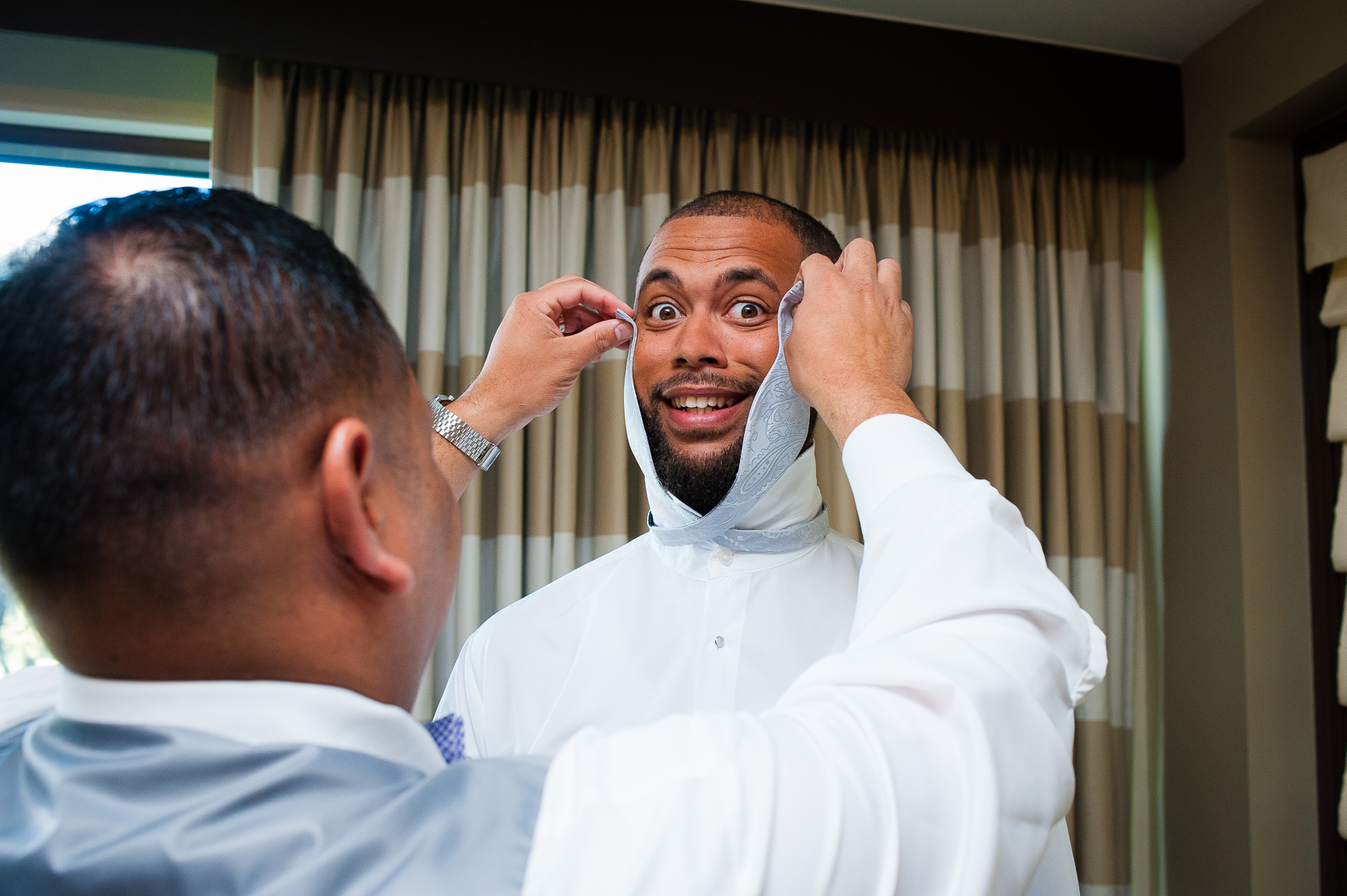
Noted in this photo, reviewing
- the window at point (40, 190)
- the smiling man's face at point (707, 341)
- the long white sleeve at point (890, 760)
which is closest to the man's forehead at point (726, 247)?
the smiling man's face at point (707, 341)

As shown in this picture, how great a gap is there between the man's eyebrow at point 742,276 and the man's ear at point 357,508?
3.43ft

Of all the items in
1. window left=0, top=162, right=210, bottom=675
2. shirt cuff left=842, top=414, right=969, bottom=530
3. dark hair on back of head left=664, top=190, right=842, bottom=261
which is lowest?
shirt cuff left=842, top=414, right=969, bottom=530

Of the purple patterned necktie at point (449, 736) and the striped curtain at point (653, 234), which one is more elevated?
the striped curtain at point (653, 234)

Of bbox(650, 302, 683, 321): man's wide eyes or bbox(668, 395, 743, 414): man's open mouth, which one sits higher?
bbox(650, 302, 683, 321): man's wide eyes

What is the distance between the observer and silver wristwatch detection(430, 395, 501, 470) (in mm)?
1304

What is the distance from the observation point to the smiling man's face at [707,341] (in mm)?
1562

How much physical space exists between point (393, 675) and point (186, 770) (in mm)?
153

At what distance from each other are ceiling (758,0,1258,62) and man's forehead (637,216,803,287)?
52.6 inches

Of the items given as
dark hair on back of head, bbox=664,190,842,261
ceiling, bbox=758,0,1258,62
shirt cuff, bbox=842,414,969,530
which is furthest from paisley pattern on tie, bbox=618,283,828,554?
ceiling, bbox=758,0,1258,62

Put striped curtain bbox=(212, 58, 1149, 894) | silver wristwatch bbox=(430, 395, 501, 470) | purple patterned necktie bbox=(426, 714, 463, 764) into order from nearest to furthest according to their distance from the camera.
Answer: purple patterned necktie bbox=(426, 714, 463, 764) → silver wristwatch bbox=(430, 395, 501, 470) → striped curtain bbox=(212, 58, 1149, 894)

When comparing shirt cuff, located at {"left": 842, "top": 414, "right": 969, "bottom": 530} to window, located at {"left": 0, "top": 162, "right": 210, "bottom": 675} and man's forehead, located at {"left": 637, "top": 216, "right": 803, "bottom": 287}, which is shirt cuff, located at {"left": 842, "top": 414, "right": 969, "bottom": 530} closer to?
man's forehead, located at {"left": 637, "top": 216, "right": 803, "bottom": 287}

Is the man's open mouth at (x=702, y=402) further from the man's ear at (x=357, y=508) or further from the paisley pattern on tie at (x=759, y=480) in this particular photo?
the man's ear at (x=357, y=508)

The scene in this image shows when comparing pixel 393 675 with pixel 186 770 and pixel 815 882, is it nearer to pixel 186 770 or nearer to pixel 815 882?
pixel 186 770

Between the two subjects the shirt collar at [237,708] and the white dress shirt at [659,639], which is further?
the white dress shirt at [659,639]
